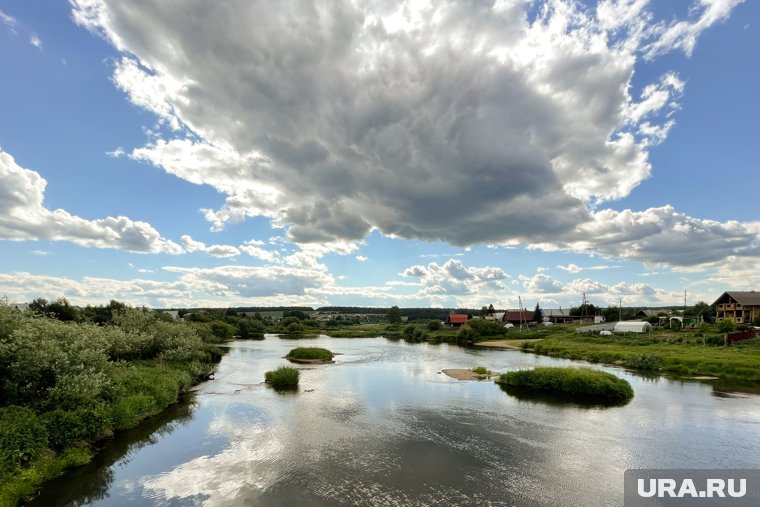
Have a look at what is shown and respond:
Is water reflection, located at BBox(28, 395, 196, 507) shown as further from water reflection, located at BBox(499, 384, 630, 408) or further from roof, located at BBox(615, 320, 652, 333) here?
roof, located at BBox(615, 320, 652, 333)

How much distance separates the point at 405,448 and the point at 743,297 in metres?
109

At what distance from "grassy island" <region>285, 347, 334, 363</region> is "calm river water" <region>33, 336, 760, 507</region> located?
24.4m

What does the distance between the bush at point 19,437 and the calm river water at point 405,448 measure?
5.95ft

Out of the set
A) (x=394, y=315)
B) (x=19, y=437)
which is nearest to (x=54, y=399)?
(x=19, y=437)

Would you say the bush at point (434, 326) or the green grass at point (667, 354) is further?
the bush at point (434, 326)

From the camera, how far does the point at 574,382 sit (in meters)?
37.8

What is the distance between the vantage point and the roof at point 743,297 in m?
90.9

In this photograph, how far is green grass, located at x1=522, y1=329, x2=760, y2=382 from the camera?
45.9 m

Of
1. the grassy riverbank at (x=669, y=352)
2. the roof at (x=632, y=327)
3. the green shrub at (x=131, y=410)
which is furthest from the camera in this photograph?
the roof at (x=632, y=327)

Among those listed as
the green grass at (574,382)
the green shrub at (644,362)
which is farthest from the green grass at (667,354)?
the green grass at (574,382)

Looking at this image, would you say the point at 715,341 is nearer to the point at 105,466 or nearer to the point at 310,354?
the point at 310,354

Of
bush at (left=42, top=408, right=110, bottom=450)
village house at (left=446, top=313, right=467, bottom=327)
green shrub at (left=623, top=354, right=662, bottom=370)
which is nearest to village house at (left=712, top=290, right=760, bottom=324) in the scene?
green shrub at (left=623, top=354, right=662, bottom=370)

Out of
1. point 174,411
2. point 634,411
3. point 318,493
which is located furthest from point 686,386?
point 174,411

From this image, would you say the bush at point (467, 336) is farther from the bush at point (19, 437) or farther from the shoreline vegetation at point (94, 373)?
the bush at point (19, 437)
